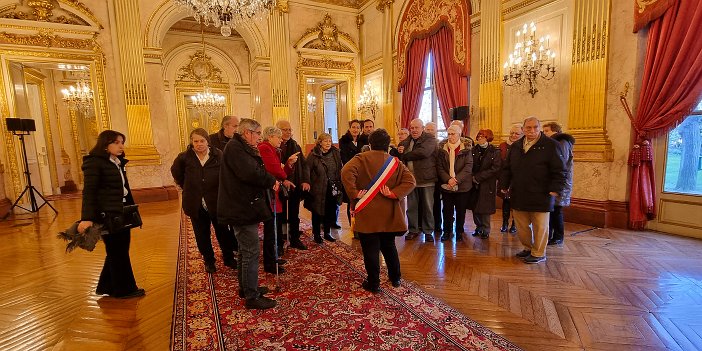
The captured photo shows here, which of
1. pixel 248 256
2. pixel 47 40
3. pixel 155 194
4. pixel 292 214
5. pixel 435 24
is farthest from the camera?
pixel 155 194

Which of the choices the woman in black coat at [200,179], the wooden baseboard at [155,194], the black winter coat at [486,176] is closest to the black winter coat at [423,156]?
the black winter coat at [486,176]

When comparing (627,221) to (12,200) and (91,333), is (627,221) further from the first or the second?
(12,200)

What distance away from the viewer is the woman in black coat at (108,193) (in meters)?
2.54

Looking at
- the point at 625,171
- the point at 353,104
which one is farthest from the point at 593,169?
the point at 353,104

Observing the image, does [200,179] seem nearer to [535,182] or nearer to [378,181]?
[378,181]

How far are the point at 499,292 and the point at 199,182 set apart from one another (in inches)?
114

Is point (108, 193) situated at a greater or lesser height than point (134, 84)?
lesser

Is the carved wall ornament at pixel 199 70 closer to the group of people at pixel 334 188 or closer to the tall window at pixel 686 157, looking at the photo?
the group of people at pixel 334 188

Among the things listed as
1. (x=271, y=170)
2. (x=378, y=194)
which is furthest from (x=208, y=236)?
(x=378, y=194)

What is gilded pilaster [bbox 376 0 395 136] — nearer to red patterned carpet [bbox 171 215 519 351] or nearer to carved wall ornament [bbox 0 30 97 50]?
red patterned carpet [bbox 171 215 519 351]

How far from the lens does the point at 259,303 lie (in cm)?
265

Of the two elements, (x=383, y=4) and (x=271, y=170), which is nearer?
(x=271, y=170)

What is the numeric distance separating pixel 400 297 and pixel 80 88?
11.2 meters

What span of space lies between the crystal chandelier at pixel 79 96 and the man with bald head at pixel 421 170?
A: 9.75 meters
